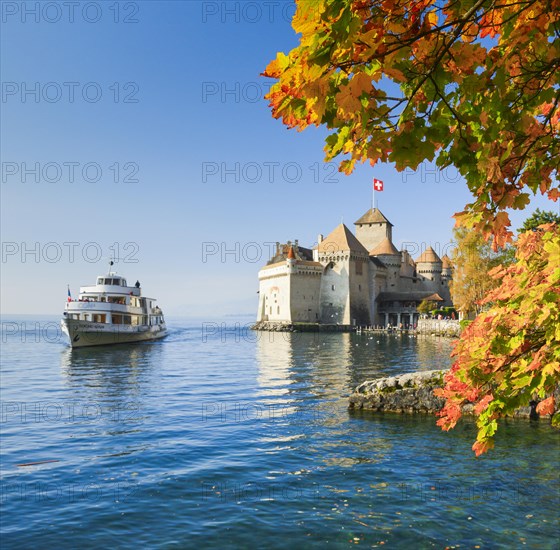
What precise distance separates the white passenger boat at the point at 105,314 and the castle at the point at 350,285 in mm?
33219

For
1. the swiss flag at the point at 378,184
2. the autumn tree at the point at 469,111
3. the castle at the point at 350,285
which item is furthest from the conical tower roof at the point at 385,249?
the autumn tree at the point at 469,111

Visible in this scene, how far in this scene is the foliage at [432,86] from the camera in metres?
2.41

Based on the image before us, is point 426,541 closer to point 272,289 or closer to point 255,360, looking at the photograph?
point 255,360

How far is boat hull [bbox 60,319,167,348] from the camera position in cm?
4612

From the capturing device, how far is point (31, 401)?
2136cm

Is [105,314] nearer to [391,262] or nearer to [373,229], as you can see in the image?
[391,262]

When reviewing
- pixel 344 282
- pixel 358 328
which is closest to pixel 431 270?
pixel 344 282

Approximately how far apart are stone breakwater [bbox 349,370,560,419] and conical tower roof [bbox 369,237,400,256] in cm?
7401

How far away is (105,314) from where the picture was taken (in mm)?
49375

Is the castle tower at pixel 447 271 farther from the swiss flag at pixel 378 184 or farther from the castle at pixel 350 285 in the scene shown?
the swiss flag at pixel 378 184

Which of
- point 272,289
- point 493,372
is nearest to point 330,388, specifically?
point 493,372

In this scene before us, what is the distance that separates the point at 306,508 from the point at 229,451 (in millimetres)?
4231

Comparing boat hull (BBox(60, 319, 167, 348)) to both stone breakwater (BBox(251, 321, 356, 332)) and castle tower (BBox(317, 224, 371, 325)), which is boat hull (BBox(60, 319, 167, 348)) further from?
castle tower (BBox(317, 224, 371, 325))

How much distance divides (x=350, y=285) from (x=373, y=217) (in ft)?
68.0
